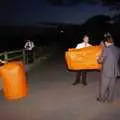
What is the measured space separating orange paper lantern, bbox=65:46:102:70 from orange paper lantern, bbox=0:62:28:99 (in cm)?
227

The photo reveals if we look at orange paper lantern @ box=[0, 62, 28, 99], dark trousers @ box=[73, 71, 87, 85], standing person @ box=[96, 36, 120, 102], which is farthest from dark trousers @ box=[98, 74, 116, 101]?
dark trousers @ box=[73, 71, 87, 85]

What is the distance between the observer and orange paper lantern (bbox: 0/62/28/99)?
10469 mm

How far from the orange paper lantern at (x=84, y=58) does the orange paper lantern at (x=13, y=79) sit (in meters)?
2.27

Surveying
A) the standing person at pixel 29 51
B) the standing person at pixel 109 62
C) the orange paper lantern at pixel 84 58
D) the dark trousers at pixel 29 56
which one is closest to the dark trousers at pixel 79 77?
the orange paper lantern at pixel 84 58

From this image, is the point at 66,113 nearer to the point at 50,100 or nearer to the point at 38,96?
the point at 50,100

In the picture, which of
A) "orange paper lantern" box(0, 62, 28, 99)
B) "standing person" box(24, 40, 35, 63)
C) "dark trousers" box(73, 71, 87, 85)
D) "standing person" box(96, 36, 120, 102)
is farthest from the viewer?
"standing person" box(24, 40, 35, 63)

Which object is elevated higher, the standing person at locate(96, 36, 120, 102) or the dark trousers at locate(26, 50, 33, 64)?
the standing person at locate(96, 36, 120, 102)

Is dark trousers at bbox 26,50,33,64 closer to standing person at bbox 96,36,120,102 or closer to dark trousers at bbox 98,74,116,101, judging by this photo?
dark trousers at bbox 98,74,116,101

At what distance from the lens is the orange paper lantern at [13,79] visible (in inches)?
412

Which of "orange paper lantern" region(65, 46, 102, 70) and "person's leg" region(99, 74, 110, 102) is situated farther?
"orange paper lantern" region(65, 46, 102, 70)

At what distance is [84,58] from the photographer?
12.4 meters

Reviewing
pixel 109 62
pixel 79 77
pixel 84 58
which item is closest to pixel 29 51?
pixel 79 77

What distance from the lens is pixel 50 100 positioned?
1061 cm

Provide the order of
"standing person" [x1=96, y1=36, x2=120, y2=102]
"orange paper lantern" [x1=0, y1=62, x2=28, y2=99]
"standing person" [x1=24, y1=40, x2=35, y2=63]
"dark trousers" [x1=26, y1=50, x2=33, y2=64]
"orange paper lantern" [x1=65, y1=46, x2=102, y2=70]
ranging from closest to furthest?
"standing person" [x1=96, y1=36, x2=120, y2=102] < "orange paper lantern" [x1=0, y1=62, x2=28, y2=99] < "orange paper lantern" [x1=65, y1=46, x2=102, y2=70] < "dark trousers" [x1=26, y1=50, x2=33, y2=64] < "standing person" [x1=24, y1=40, x2=35, y2=63]
